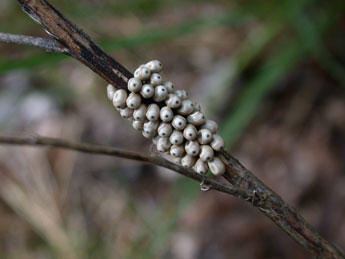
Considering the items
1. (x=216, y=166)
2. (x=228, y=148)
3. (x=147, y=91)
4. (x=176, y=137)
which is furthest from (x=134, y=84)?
(x=228, y=148)

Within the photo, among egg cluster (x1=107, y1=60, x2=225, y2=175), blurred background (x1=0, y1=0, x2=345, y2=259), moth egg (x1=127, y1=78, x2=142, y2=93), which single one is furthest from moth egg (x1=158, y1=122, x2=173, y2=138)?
blurred background (x1=0, y1=0, x2=345, y2=259)

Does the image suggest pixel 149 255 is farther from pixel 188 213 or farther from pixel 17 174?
pixel 17 174

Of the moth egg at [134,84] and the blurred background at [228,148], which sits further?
the blurred background at [228,148]

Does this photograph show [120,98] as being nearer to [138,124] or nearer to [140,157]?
[138,124]

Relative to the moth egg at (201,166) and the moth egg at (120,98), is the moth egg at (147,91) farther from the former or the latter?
the moth egg at (201,166)

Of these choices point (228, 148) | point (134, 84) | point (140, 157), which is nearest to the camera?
point (134, 84)

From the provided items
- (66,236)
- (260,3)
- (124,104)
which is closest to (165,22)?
(260,3)

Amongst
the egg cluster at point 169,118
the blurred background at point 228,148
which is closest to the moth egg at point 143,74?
the egg cluster at point 169,118
